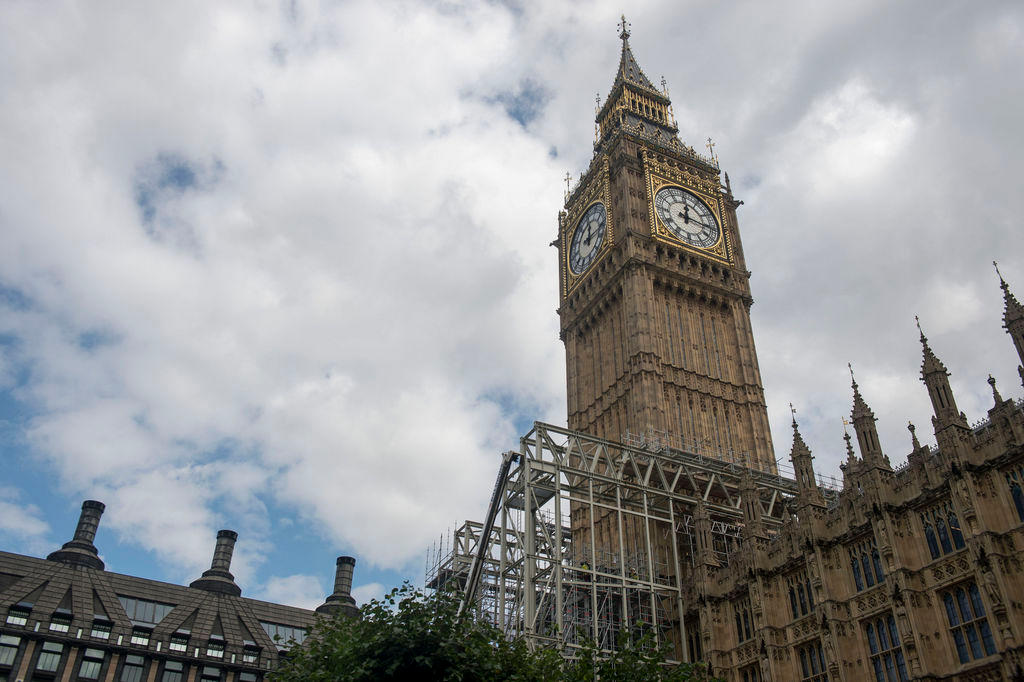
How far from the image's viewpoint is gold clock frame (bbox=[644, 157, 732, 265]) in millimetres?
77688

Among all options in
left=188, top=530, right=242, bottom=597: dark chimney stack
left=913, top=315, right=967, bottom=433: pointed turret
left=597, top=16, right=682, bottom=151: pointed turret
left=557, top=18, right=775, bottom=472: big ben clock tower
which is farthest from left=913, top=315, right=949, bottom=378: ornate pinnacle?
left=188, top=530, right=242, bottom=597: dark chimney stack

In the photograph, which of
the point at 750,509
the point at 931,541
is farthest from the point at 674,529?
the point at 931,541

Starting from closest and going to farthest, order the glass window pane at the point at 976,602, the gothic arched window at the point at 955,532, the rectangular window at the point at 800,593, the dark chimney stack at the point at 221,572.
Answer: the glass window pane at the point at 976,602
the gothic arched window at the point at 955,532
the rectangular window at the point at 800,593
the dark chimney stack at the point at 221,572

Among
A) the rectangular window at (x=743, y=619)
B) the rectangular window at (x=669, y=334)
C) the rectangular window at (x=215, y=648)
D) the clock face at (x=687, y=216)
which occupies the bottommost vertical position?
the rectangular window at (x=743, y=619)

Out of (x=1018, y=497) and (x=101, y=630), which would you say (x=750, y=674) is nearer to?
(x=1018, y=497)

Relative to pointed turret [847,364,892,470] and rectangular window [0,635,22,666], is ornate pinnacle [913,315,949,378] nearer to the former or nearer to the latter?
pointed turret [847,364,892,470]

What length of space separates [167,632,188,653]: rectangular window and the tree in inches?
2085

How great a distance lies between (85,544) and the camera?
3565 inches

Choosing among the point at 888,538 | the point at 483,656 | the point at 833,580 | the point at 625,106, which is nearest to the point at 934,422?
the point at 888,538

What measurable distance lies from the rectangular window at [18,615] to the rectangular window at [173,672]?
39.7 ft

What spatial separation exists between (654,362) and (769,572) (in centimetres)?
2439

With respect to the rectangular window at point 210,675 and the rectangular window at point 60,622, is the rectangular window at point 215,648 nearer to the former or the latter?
the rectangular window at point 210,675

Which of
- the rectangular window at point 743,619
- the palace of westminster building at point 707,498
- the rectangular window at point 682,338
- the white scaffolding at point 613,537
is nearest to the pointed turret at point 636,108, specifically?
the palace of westminster building at point 707,498

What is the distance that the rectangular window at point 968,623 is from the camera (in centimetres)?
3478
